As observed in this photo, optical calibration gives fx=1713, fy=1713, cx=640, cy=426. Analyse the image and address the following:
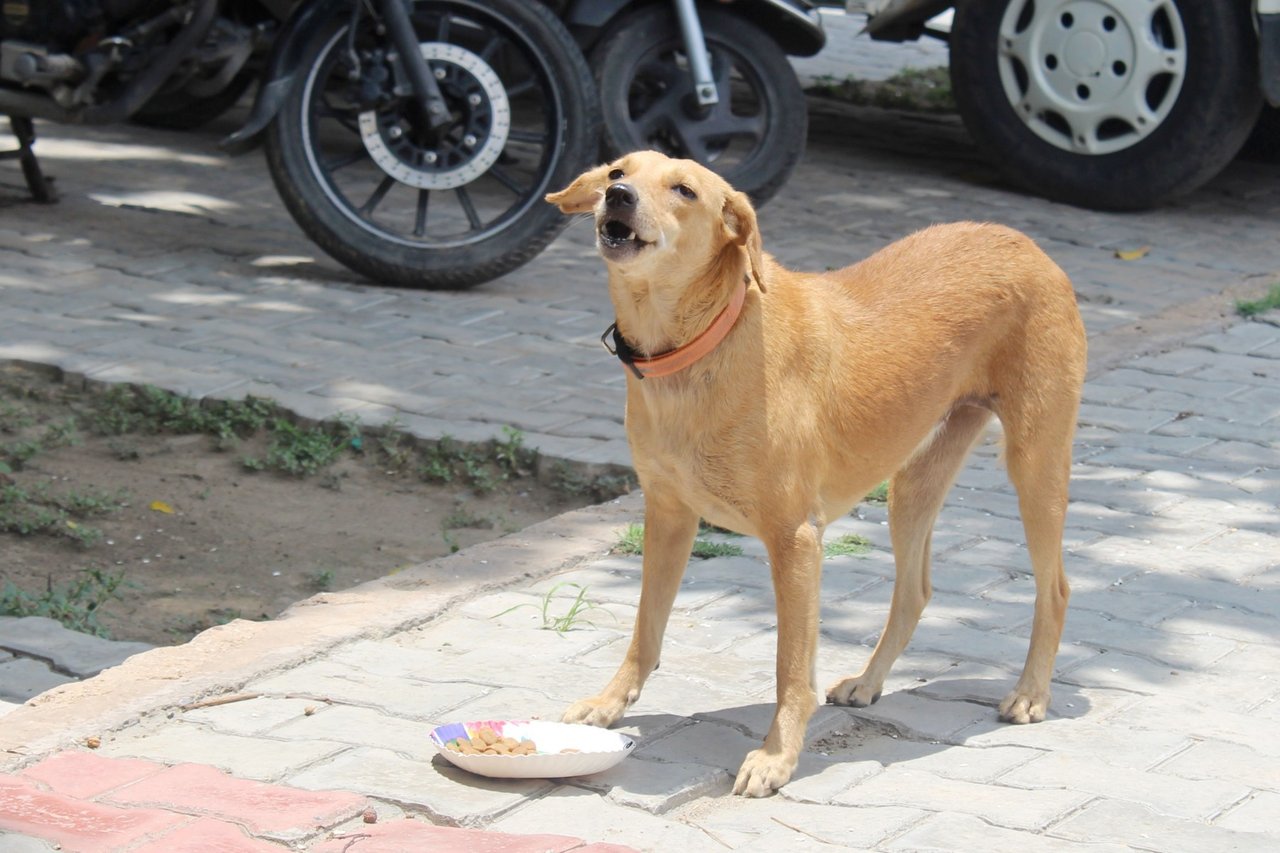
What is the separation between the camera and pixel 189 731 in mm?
3715

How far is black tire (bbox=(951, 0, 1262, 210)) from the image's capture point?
28.7ft

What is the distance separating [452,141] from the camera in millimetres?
7465

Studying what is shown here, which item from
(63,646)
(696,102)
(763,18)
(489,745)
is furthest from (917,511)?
(763,18)

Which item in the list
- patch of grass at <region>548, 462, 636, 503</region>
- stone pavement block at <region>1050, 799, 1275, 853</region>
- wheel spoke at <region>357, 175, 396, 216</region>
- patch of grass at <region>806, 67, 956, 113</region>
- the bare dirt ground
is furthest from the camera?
patch of grass at <region>806, 67, 956, 113</region>

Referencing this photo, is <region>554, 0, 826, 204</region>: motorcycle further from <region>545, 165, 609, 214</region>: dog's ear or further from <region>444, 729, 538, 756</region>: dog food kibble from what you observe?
<region>444, 729, 538, 756</region>: dog food kibble

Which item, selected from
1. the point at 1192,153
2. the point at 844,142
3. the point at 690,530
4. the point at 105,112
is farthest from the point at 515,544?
the point at 844,142

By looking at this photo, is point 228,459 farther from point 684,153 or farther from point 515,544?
point 684,153

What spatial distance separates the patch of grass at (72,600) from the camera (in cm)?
449

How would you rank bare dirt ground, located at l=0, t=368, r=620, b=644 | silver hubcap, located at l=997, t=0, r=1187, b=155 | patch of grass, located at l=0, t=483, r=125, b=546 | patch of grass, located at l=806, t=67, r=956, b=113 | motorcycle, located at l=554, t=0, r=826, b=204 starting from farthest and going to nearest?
patch of grass, located at l=806, t=67, r=956, b=113 → silver hubcap, located at l=997, t=0, r=1187, b=155 → motorcycle, located at l=554, t=0, r=826, b=204 → patch of grass, located at l=0, t=483, r=125, b=546 → bare dirt ground, located at l=0, t=368, r=620, b=644

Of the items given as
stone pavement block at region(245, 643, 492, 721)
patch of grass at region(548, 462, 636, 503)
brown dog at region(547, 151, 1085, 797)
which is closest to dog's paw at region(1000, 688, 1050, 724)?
brown dog at region(547, 151, 1085, 797)

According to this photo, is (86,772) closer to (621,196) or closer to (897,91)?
(621,196)

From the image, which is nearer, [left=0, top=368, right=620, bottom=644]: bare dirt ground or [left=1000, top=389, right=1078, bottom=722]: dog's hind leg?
[left=1000, top=389, right=1078, bottom=722]: dog's hind leg

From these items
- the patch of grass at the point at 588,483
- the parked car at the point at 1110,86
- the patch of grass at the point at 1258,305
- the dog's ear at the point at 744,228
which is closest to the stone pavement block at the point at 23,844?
the dog's ear at the point at 744,228

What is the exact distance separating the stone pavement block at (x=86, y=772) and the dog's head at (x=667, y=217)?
1.41 metres
